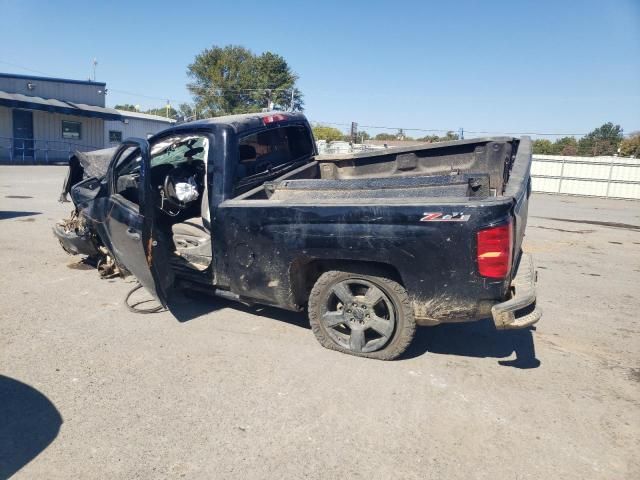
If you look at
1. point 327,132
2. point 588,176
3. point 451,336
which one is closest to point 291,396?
point 451,336

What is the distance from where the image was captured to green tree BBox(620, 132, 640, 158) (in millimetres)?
40219

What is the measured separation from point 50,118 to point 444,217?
1277 inches

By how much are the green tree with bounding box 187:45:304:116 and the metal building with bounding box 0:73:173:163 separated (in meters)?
25.9

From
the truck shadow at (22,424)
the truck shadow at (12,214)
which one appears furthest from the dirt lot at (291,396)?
the truck shadow at (12,214)

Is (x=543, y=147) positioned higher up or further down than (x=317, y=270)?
higher up

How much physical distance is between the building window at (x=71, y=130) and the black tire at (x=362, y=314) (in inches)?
1260

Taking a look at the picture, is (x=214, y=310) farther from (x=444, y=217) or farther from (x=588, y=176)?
(x=588, y=176)

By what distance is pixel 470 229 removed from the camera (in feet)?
10.7

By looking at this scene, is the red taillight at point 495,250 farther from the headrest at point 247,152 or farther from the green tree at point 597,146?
the green tree at point 597,146

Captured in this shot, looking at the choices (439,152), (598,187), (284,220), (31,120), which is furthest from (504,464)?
(31,120)

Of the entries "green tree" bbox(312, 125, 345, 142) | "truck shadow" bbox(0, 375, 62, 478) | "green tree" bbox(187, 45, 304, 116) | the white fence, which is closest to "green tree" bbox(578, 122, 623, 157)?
the white fence

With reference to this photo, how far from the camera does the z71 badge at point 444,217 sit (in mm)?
3271

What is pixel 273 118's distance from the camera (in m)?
5.35

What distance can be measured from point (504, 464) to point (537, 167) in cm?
2477
